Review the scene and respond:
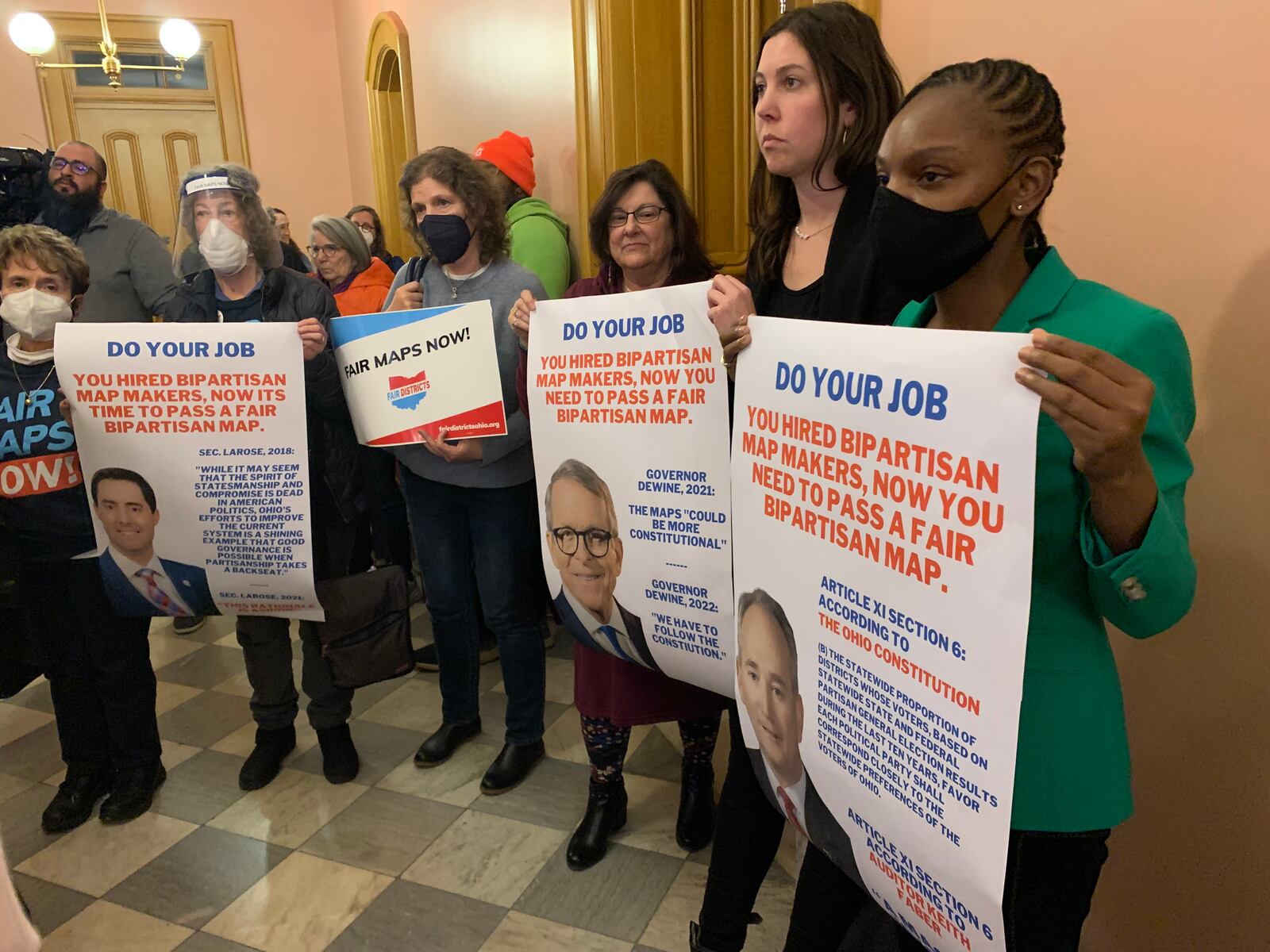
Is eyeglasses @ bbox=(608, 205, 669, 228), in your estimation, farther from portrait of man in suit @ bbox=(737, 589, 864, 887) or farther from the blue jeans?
portrait of man in suit @ bbox=(737, 589, 864, 887)

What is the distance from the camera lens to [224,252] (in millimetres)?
1943

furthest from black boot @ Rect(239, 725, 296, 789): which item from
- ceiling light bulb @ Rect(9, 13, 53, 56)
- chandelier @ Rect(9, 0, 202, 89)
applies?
ceiling light bulb @ Rect(9, 13, 53, 56)

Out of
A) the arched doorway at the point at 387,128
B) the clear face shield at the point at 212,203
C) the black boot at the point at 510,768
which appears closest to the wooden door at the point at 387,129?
the arched doorway at the point at 387,128

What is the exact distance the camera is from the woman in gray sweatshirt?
193cm

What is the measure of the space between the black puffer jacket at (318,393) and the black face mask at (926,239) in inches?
57.3

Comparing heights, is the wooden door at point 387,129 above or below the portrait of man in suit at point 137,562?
above

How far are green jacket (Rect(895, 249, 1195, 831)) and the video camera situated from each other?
135 inches

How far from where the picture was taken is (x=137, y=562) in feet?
6.36

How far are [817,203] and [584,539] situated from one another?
0.70 meters

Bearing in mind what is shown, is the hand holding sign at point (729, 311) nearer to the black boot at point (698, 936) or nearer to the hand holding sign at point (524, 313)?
the hand holding sign at point (524, 313)

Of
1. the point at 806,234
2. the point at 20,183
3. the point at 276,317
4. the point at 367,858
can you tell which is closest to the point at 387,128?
the point at 20,183

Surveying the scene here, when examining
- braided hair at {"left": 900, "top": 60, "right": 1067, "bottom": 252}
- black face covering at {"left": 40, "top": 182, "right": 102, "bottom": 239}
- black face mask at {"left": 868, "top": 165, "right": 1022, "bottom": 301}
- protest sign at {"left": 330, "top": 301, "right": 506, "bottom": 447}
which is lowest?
protest sign at {"left": 330, "top": 301, "right": 506, "bottom": 447}

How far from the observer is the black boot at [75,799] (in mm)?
2084

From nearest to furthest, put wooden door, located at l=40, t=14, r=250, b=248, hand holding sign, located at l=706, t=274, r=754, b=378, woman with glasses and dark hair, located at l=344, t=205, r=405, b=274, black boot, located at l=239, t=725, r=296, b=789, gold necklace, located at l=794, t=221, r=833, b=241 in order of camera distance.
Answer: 1. hand holding sign, located at l=706, t=274, r=754, b=378
2. gold necklace, located at l=794, t=221, r=833, b=241
3. black boot, located at l=239, t=725, r=296, b=789
4. woman with glasses and dark hair, located at l=344, t=205, r=405, b=274
5. wooden door, located at l=40, t=14, r=250, b=248
